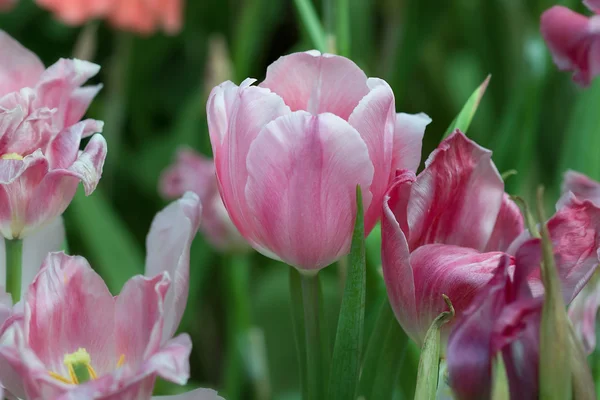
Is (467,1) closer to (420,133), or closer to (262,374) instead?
(262,374)

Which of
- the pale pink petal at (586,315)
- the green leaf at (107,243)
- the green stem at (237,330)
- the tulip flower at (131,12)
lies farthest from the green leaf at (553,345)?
the tulip flower at (131,12)

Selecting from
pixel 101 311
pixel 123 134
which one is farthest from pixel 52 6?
pixel 101 311

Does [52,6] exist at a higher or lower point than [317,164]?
lower

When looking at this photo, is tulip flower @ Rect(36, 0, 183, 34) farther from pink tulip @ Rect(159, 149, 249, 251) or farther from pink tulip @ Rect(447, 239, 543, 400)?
pink tulip @ Rect(447, 239, 543, 400)

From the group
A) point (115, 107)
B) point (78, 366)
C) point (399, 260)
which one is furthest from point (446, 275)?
point (115, 107)

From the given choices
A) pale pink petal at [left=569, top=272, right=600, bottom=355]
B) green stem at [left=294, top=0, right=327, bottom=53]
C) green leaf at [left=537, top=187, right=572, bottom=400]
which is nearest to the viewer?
green leaf at [left=537, top=187, right=572, bottom=400]

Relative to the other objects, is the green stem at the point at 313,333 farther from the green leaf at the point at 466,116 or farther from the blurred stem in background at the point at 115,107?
the blurred stem in background at the point at 115,107

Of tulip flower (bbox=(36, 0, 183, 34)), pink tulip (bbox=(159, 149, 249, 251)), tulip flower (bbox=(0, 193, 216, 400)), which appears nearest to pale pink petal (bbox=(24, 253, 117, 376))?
tulip flower (bbox=(0, 193, 216, 400))
